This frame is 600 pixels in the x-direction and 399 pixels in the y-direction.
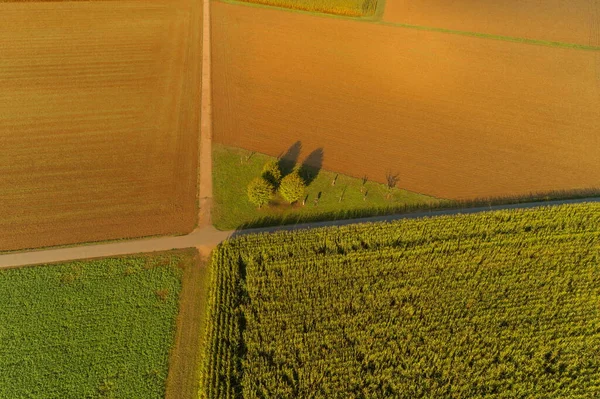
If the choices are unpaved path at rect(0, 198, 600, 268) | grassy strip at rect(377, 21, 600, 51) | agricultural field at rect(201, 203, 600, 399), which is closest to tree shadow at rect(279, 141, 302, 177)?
unpaved path at rect(0, 198, 600, 268)

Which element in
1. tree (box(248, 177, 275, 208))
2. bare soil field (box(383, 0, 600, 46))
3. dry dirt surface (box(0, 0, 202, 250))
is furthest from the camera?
bare soil field (box(383, 0, 600, 46))

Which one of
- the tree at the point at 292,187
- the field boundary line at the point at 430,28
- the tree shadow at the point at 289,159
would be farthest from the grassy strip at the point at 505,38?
the tree at the point at 292,187

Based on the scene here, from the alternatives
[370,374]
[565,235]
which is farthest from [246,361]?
[565,235]

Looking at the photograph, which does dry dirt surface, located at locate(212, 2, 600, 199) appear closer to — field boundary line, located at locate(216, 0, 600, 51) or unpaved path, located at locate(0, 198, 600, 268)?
field boundary line, located at locate(216, 0, 600, 51)

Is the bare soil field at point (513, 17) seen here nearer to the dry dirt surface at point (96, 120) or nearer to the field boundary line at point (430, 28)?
the field boundary line at point (430, 28)

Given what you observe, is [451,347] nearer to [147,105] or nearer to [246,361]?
[246,361]
